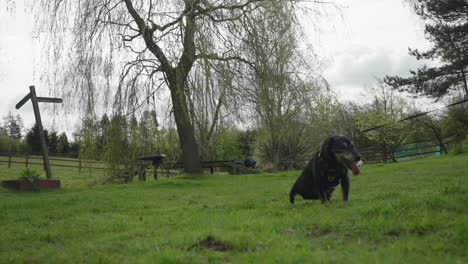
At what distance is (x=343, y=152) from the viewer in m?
6.61

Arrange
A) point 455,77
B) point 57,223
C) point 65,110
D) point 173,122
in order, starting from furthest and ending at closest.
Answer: point 455,77, point 173,122, point 65,110, point 57,223

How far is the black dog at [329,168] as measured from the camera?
6605 millimetres

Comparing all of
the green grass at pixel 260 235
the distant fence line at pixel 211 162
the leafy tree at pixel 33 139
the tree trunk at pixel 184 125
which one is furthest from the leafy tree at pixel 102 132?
the leafy tree at pixel 33 139

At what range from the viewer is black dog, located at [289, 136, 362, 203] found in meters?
6.61

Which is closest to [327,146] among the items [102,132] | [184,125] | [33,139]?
[184,125]

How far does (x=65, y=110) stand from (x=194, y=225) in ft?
29.1

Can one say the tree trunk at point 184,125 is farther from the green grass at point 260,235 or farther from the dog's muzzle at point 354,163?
the dog's muzzle at point 354,163

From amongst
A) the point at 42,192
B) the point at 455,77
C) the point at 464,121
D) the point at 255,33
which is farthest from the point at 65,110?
the point at 464,121

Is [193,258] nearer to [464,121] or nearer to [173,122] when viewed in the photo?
[173,122]

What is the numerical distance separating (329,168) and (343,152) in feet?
1.32

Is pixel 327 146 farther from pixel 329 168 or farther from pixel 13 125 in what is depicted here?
pixel 13 125

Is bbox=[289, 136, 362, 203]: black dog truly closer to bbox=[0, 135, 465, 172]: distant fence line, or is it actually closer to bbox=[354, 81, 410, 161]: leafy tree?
bbox=[0, 135, 465, 172]: distant fence line

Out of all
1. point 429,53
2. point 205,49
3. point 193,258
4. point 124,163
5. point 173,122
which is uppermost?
point 429,53

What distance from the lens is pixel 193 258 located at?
3836mm
